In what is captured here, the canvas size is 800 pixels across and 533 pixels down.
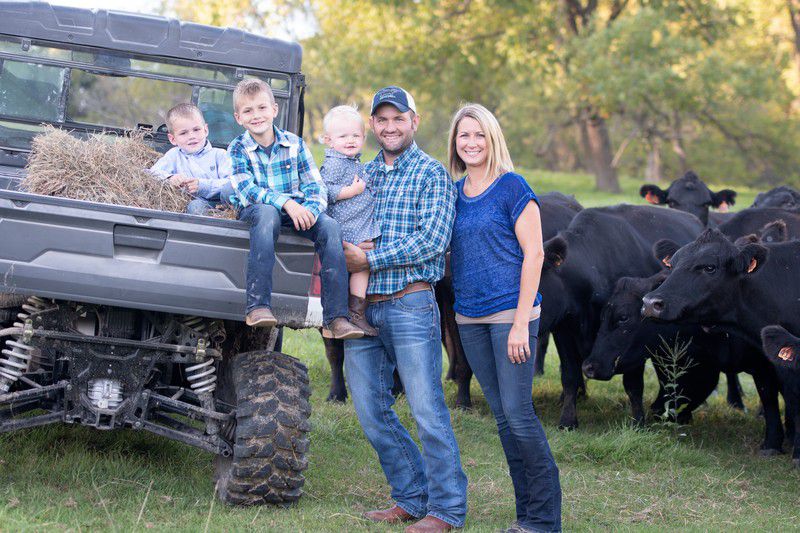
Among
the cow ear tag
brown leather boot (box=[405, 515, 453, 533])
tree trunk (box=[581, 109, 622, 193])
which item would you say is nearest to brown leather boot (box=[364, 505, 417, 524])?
brown leather boot (box=[405, 515, 453, 533])

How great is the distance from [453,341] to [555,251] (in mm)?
1886

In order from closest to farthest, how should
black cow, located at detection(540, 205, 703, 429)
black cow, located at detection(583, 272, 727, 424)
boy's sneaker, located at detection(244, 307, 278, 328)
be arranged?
boy's sneaker, located at detection(244, 307, 278, 328), black cow, located at detection(583, 272, 727, 424), black cow, located at detection(540, 205, 703, 429)

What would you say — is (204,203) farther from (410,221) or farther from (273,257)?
(410,221)

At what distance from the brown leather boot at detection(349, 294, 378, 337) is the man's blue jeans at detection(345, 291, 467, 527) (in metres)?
0.04

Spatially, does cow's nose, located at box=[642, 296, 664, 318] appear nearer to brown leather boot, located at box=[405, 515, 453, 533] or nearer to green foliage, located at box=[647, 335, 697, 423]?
green foliage, located at box=[647, 335, 697, 423]

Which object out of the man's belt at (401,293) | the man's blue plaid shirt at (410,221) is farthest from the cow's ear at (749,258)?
the man's belt at (401,293)

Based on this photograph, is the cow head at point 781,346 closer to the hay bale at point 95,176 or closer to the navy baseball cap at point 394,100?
the navy baseball cap at point 394,100

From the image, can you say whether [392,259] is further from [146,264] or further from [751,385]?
[751,385]

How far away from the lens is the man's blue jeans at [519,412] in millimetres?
4707

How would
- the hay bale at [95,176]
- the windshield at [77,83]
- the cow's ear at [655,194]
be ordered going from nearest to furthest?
the hay bale at [95,176] < the windshield at [77,83] < the cow's ear at [655,194]

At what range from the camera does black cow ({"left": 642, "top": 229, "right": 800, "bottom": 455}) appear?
6977 millimetres

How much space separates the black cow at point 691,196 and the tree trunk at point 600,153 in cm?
1581

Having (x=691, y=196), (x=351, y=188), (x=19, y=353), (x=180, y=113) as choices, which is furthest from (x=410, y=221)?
(x=691, y=196)

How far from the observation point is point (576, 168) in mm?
51344
